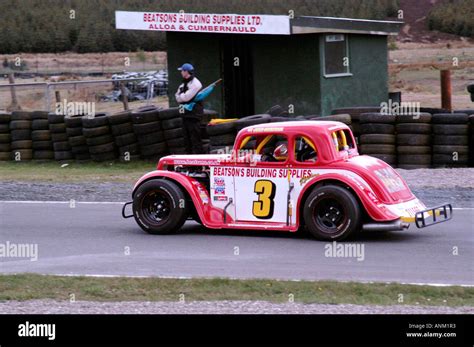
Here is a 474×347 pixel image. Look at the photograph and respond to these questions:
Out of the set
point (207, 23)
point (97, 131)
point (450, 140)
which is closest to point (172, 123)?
point (97, 131)

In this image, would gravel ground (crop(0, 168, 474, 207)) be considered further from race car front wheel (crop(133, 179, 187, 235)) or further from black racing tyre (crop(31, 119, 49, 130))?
black racing tyre (crop(31, 119, 49, 130))

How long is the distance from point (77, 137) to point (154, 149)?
1.82 metres

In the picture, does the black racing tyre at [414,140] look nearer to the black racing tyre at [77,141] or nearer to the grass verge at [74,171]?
the grass verge at [74,171]

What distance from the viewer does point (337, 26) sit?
82.2ft

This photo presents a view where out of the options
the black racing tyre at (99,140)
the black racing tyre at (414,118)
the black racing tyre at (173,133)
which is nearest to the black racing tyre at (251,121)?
the black racing tyre at (173,133)

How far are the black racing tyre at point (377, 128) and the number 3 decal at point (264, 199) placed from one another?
717 cm

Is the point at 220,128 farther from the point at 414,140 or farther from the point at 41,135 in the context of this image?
the point at 41,135

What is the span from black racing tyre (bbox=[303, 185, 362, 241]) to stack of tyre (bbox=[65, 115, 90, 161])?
34.1 ft

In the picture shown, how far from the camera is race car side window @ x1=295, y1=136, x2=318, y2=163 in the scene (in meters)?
12.5

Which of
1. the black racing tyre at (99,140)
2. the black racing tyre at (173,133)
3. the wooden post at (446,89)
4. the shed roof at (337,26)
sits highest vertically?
the shed roof at (337,26)

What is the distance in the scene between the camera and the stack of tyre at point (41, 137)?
2220cm
